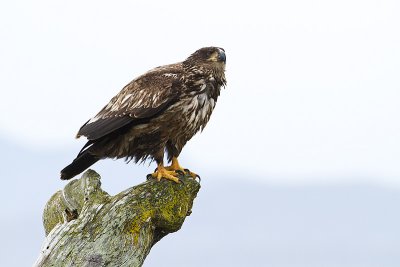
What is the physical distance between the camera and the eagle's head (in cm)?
1215

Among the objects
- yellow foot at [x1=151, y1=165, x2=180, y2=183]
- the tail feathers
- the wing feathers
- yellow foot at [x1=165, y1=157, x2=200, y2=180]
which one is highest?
the wing feathers

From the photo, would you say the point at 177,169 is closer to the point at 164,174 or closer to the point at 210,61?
the point at 164,174

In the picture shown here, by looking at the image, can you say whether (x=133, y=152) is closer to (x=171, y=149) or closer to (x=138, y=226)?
(x=171, y=149)

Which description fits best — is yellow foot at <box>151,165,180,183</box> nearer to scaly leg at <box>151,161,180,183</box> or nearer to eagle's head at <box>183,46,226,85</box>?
scaly leg at <box>151,161,180,183</box>

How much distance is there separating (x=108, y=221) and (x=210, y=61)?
151 inches

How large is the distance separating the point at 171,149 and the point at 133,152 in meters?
0.65

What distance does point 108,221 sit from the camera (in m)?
9.60

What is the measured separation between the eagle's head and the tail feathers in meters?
2.28

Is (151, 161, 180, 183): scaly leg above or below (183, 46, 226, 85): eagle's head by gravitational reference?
below

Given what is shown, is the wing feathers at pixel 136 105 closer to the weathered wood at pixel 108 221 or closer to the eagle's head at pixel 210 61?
the eagle's head at pixel 210 61

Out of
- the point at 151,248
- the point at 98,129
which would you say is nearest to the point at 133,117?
the point at 98,129

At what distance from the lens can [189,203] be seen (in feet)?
35.6

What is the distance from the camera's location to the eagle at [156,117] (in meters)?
11.5

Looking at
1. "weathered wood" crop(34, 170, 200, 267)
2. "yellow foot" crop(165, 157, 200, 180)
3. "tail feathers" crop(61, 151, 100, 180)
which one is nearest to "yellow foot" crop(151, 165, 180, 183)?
"weathered wood" crop(34, 170, 200, 267)
